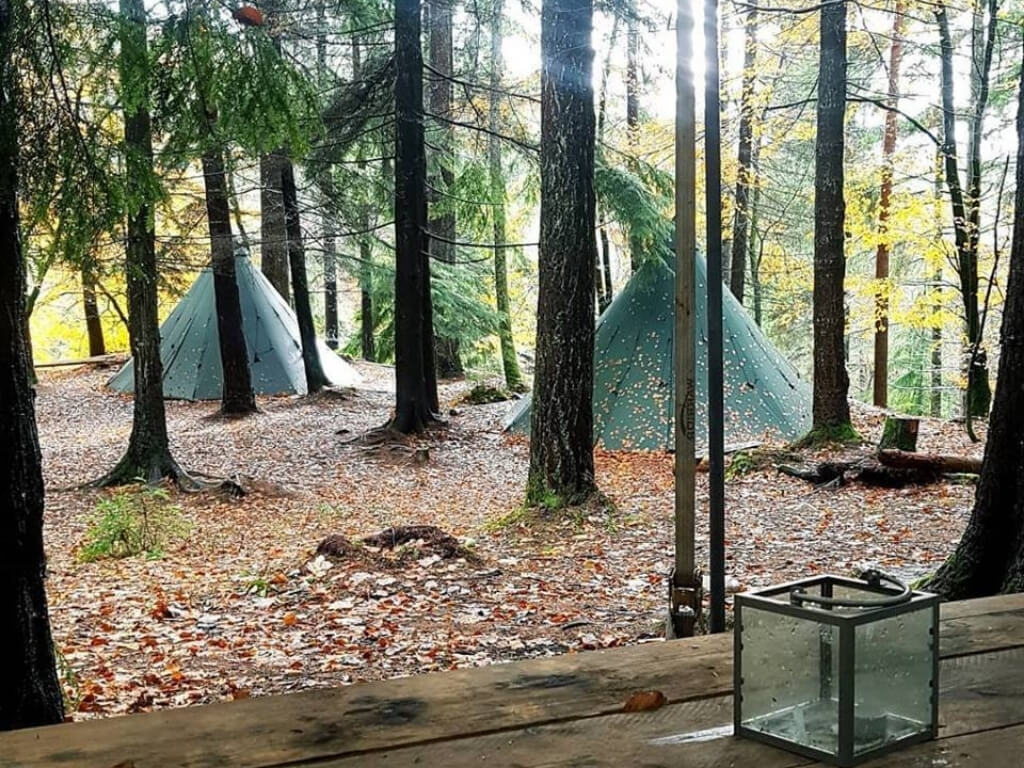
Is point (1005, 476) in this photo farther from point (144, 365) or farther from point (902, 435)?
point (144, 365)

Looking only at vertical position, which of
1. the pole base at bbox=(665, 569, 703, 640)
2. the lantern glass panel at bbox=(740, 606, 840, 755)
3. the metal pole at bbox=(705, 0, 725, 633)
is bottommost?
the pole base at bbox=(665, 569, 703, 640)

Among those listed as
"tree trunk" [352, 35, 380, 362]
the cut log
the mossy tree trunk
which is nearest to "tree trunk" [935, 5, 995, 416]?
the mossy tree trunk

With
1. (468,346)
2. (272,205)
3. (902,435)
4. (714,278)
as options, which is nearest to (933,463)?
(902,435)

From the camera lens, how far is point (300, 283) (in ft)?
41.5

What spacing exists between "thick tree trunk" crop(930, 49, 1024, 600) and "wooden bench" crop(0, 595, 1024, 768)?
1.45 metres

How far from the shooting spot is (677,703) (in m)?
1.32

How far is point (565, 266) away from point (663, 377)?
353cm

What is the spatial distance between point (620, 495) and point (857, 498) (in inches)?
68.5

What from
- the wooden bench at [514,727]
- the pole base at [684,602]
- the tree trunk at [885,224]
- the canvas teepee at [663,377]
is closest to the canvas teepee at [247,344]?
the canvas teepee at [663,377]

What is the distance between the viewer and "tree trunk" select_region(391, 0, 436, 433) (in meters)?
9.84

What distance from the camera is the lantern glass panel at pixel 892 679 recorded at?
1.13 m

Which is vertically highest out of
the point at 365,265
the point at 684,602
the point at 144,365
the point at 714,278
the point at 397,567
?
the point at 365,265

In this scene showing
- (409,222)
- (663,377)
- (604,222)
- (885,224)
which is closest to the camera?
(663,377)

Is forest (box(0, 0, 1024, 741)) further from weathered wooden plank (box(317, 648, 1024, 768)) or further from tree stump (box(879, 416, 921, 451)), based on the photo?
weathered wooden plank (box(317, 648, 1024, 768))
